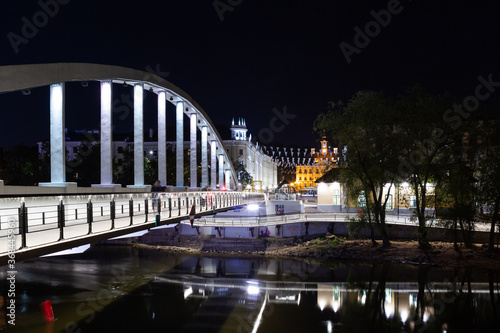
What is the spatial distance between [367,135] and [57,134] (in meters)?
18.9

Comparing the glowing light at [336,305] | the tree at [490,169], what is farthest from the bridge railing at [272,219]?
the glowing light at [336,305]

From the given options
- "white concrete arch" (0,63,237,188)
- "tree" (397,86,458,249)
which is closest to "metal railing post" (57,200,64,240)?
"white concrete arch" (0,63,237,188)

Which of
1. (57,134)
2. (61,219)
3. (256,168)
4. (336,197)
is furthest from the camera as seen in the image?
(256,168)

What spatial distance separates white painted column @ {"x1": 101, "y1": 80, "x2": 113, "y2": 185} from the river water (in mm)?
5853

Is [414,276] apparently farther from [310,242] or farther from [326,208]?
[326,208]

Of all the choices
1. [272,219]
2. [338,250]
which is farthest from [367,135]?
[272,219]

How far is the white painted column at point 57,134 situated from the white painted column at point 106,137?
3858mm

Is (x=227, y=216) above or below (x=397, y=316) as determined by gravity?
above

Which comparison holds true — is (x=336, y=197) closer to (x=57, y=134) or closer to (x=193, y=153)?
(x=193, y=153)

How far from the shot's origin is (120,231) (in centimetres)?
1143

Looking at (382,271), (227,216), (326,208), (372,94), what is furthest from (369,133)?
(227,216)

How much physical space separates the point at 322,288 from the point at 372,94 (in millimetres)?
12132

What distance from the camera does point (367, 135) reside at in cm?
2812

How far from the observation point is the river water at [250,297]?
60.4 ft
